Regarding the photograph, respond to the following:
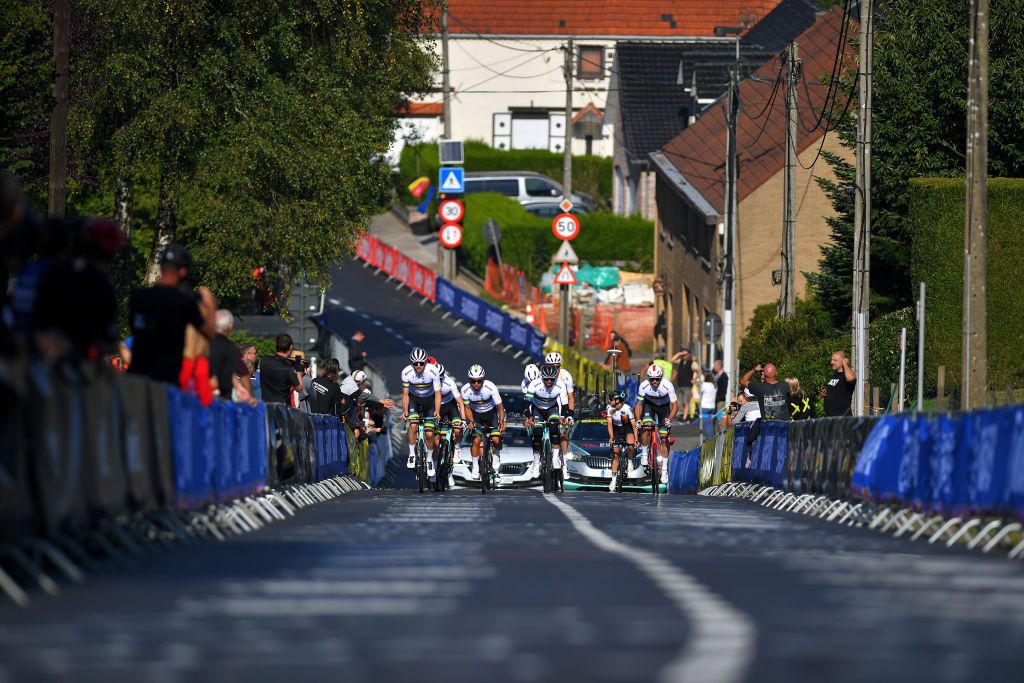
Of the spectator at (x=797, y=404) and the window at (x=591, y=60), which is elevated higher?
A: the window at (x=591, y=60)

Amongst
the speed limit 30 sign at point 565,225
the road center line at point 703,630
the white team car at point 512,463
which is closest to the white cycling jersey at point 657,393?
the white team car at point 512,463

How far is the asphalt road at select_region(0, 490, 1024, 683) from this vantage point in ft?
24.7

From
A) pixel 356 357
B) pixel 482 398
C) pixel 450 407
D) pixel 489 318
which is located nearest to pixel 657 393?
pixel 482 398

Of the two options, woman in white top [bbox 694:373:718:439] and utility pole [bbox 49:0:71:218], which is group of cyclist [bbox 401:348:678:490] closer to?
utility pole [bbox 49:0:71:218]

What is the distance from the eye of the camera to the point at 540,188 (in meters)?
91.2

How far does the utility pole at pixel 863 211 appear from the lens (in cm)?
3219

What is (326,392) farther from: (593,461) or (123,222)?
(123,222)

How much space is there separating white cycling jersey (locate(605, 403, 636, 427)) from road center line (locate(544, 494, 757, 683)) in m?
18.6

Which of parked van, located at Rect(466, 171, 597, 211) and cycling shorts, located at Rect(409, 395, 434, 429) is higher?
parked van, located at Rect(466, 171, 597, 211)

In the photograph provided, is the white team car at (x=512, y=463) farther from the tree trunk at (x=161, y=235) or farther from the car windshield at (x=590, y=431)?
the tree trunk at (x=161, y=235)

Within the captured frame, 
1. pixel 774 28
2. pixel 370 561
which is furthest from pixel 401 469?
pixel 774 28

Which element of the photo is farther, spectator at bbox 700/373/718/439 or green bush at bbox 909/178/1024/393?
spectator at bbox 700/373/718/439

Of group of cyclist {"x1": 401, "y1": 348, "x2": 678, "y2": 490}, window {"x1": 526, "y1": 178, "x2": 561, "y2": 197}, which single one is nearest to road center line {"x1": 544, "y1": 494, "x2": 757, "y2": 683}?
group of cyclist {"x1": 401, "y1": 348, "x2": 678, "y2": 490}

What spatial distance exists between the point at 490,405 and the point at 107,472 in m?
17.4
